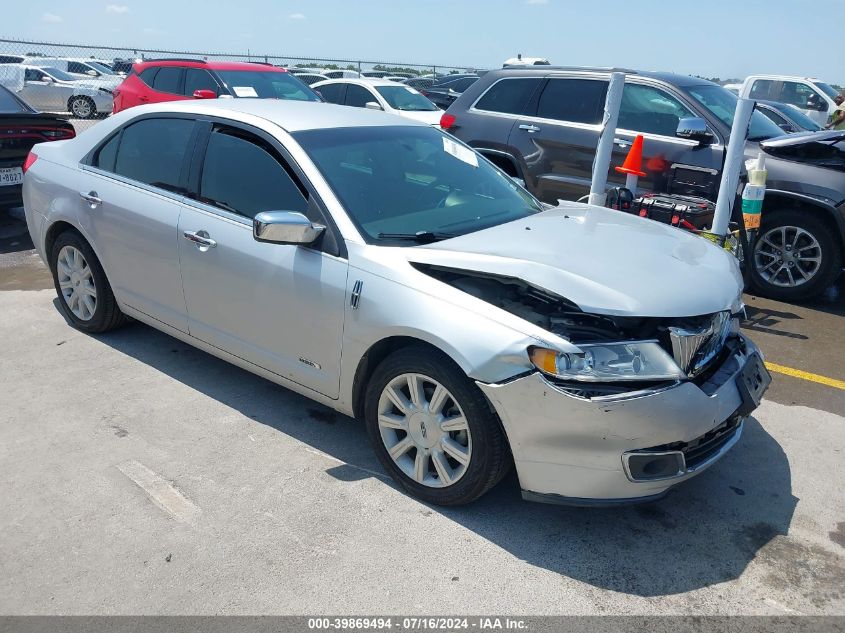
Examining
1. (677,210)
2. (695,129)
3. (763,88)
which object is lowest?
(677,210)

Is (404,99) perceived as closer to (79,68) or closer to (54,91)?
(54,91)

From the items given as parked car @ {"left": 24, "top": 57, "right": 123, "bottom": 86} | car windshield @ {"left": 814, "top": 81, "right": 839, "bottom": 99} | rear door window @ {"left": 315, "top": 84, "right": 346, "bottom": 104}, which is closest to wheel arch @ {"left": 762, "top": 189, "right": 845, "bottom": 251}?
rear door window @ {"left": 315, "top": 84, "right": 346, "bottom": 104}

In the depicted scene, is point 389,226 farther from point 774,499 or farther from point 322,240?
point 774,499

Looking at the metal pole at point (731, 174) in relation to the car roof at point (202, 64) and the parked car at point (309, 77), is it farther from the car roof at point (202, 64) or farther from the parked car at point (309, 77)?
the parked car at point (309, 77)

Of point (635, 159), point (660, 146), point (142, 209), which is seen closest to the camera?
point (142, 209)

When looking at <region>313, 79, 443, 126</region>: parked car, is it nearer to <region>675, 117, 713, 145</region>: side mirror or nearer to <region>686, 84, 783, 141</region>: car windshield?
<region>686, 84, 783, 141</region>: car windshield

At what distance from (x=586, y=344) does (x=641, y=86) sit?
515cm

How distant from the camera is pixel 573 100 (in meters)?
7.61

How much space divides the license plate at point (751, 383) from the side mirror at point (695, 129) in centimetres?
327

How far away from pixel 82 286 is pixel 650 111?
520cm

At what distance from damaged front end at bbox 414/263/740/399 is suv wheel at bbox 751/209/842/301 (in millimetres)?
3538

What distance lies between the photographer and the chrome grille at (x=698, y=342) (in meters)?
3.09

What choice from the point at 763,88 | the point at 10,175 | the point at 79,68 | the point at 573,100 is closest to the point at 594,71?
the point at 573,100

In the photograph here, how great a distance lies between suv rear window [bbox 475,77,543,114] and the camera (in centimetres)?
789
